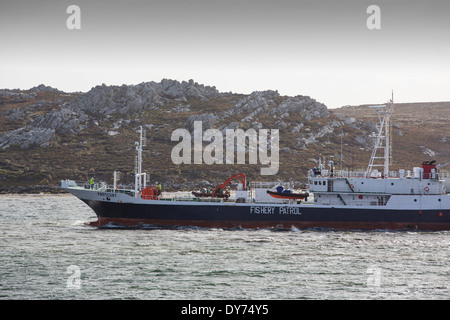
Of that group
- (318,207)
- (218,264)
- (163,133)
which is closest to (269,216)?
(318,207)

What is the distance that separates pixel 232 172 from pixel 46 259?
72.3m

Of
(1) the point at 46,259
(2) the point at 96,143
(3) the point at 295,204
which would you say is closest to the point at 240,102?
(2) the point at 96,143

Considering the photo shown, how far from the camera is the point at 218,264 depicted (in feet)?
120

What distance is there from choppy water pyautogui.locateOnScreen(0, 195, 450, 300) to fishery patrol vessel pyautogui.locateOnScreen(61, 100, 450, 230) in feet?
5.95

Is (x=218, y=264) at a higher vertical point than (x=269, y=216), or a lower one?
lower

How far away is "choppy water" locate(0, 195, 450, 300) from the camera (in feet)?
98.8

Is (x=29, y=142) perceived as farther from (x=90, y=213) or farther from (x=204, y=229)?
(x=204, y=229)

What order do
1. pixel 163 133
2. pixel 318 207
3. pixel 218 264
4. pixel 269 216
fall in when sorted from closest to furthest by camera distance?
pixel 218 264 → pixel 318 207 → pixel 269 216 → pixel 163 133

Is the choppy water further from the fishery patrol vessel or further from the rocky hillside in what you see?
the rocky hillside

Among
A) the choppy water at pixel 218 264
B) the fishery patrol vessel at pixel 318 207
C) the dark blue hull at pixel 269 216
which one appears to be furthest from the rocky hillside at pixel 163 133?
the choppy water at pixel 218 264

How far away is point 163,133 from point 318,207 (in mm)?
83327

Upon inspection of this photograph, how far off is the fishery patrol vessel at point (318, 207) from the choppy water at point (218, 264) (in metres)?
1.81

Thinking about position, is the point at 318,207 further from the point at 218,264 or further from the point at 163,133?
the point at 163,133
